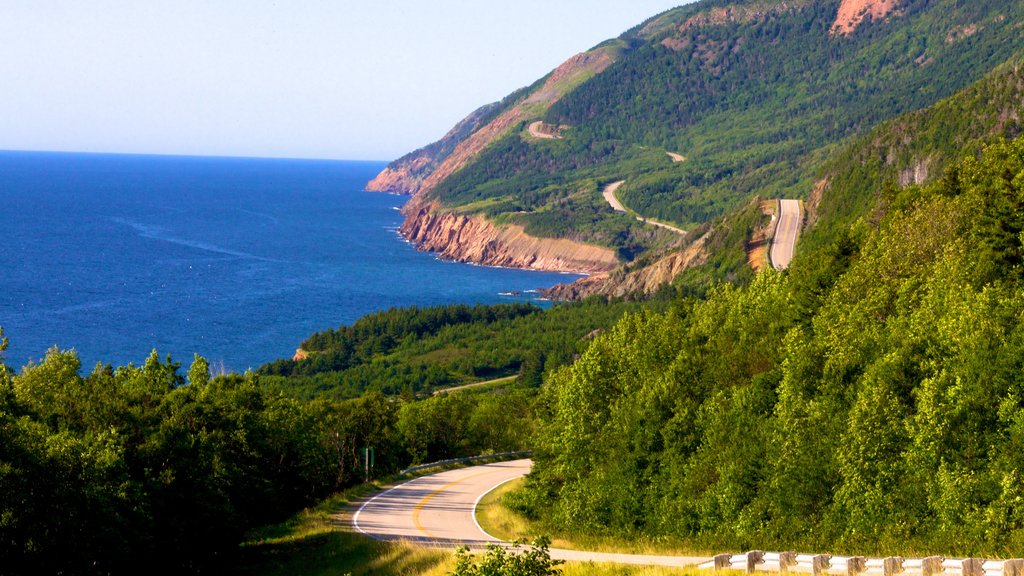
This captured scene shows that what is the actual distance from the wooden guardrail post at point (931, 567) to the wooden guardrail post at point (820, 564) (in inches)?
87.2

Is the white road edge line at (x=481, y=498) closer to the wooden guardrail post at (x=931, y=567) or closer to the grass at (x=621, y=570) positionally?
the grass at (x=621, y=570)

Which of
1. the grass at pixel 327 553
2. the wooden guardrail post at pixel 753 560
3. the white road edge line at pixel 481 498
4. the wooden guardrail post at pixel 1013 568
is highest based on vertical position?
the wooden guardrail post at pixel 1013 568

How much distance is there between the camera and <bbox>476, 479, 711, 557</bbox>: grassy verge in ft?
113

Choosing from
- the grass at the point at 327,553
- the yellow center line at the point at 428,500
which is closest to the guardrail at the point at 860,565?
the grass at the point at 327,553

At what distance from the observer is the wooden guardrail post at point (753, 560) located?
26.0m

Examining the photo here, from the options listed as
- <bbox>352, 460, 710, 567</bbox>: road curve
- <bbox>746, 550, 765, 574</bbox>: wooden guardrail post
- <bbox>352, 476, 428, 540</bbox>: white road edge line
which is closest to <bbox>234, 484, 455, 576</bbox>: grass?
<bbox>352, 476, 428, 540</bbox>: white road edge line

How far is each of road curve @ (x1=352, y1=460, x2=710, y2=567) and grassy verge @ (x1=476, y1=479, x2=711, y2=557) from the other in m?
0.60

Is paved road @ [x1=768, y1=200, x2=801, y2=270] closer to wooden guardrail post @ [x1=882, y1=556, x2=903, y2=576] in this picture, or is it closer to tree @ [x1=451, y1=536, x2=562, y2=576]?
wooden guardrail post @ [x1=882, y1=556, x2=903, y2=576]

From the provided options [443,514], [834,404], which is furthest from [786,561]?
[443,514]

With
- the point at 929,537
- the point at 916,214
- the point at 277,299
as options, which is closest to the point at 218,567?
the point at 929,537

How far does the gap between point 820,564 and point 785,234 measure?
12511 cm

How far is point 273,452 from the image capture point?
4903 cm

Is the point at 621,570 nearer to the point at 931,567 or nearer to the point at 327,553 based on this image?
the point at 931,567

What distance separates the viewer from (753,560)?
86.1ft
